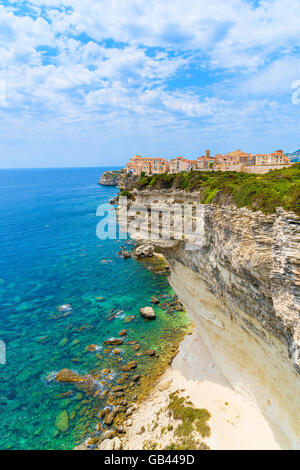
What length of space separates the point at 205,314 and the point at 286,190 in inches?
476

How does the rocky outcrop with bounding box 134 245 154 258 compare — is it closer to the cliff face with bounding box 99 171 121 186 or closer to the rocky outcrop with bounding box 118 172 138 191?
the rocky outcrop with bounding box 118 172 138 191

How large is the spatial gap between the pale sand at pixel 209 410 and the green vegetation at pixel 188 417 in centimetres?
33

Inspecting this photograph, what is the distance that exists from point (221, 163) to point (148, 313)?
59.6 m

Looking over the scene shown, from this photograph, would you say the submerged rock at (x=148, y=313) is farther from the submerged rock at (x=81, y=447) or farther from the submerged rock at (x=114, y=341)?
the submerged rock at (x=81, y=447)

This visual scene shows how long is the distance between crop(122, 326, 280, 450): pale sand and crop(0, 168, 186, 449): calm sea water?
273 cm

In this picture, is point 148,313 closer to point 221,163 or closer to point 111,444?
point 111,444

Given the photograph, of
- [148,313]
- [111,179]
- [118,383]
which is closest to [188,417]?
[118,383]

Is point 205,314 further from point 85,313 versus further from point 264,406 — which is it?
point 85,313

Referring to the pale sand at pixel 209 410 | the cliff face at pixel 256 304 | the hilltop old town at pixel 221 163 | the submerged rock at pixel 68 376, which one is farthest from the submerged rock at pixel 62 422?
the hilltop old town at pixel 221 163

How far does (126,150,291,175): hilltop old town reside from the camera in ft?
128

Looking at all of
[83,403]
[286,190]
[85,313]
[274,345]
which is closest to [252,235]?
[286,190]

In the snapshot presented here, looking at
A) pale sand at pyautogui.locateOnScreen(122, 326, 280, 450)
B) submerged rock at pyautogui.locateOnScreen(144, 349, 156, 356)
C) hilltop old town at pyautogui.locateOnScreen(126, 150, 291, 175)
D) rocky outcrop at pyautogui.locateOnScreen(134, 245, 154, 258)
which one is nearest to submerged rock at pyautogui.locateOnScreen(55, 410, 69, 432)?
pale sand at pyautogui.locateOnScreen(122, 326, 280, 450)

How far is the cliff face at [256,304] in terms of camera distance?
9922mm
